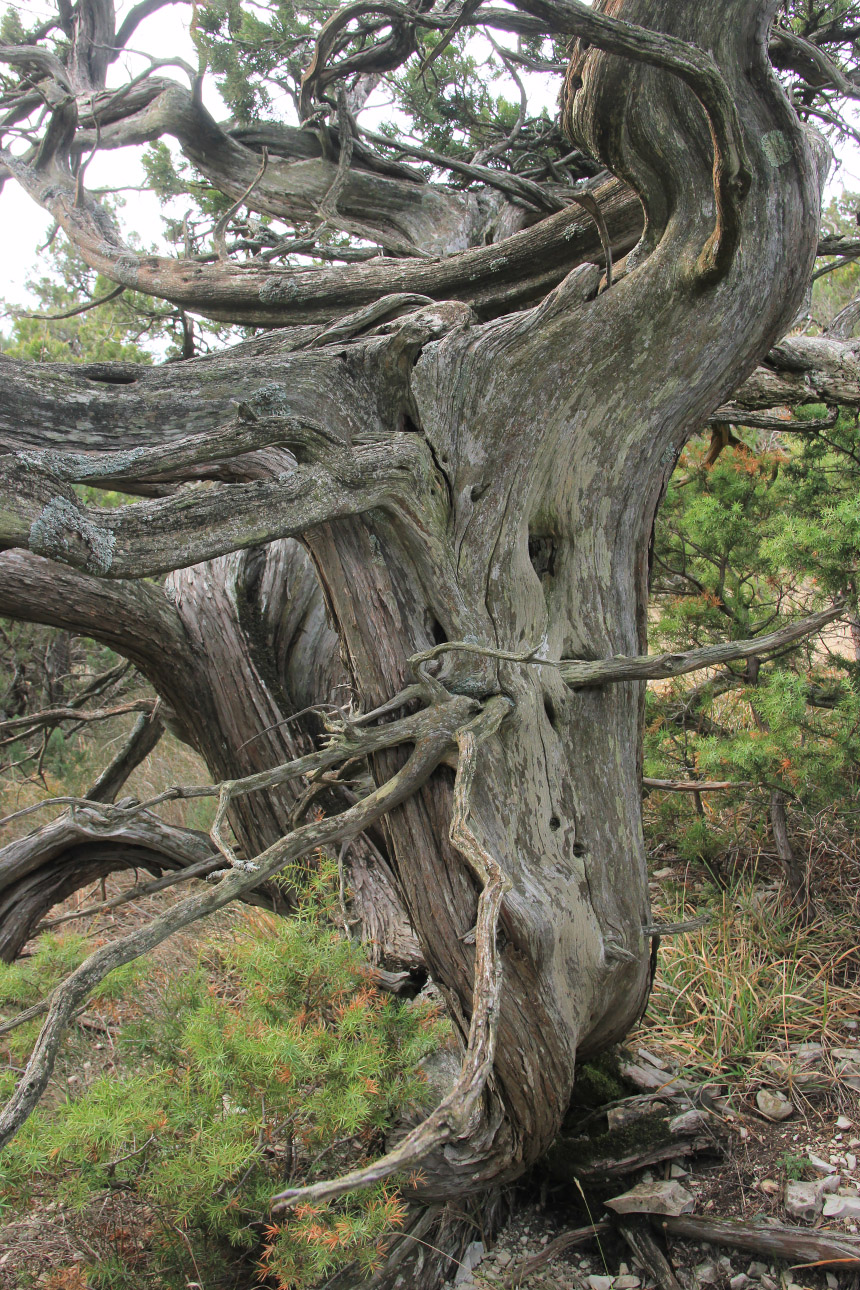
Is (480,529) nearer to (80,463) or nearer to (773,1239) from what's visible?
(80,463)

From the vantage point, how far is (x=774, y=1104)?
3221 millimetres

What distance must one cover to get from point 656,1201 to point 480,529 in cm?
223

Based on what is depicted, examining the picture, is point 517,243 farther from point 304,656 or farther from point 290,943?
point 290,943

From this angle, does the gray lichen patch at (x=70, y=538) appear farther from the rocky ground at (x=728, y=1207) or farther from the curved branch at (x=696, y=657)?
the rocky ground at (x=728, y=1207)

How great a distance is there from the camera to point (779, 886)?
4453mm

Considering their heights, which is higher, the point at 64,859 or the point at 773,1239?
the point at 64,859

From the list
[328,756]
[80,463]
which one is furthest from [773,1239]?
[80,463]

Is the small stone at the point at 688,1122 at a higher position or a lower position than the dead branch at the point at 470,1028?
lower

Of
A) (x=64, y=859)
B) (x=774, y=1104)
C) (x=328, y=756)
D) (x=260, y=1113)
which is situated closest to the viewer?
(x=328, y=756)

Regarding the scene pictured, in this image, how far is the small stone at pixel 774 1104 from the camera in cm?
317

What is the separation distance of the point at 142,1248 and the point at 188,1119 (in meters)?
0.54

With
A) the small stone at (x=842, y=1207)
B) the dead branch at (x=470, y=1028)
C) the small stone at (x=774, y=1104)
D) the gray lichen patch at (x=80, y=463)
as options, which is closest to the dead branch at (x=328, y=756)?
the dead branch at (x=470, y=1028)

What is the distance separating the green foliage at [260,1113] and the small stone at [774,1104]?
4.53 feet

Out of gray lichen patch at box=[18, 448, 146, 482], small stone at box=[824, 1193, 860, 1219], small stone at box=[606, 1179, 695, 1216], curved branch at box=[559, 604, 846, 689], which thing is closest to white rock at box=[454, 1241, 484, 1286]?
small stone at box=[606, 1179, 695, 1216]
